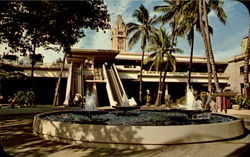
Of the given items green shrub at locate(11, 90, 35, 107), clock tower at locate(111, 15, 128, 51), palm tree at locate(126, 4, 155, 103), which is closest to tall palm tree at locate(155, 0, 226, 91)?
palm tree at locate(126, 4, 155, 103)

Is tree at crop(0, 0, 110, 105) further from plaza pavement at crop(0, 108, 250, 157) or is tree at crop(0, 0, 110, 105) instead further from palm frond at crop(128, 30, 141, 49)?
palm frond at crop(128, 30, 141, 49)

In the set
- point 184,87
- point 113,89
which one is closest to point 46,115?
point 113,89

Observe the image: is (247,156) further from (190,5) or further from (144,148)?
(190,5)

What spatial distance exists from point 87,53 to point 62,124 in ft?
79.8

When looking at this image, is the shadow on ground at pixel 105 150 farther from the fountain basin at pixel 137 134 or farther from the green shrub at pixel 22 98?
the green shrub at pixel 22 98

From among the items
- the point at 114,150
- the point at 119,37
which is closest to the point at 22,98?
the point at 114,150

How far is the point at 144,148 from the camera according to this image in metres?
7.68

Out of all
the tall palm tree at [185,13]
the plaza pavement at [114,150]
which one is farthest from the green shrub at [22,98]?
the tall palm tree at [185,13]

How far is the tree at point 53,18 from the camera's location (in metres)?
8.27

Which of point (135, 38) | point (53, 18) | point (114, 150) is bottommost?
point (114, 150)

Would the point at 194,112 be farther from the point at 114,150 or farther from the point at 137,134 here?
the point at 114,150

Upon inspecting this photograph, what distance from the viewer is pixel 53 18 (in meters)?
8.67

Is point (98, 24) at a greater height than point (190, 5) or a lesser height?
lesser

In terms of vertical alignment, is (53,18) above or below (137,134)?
above
